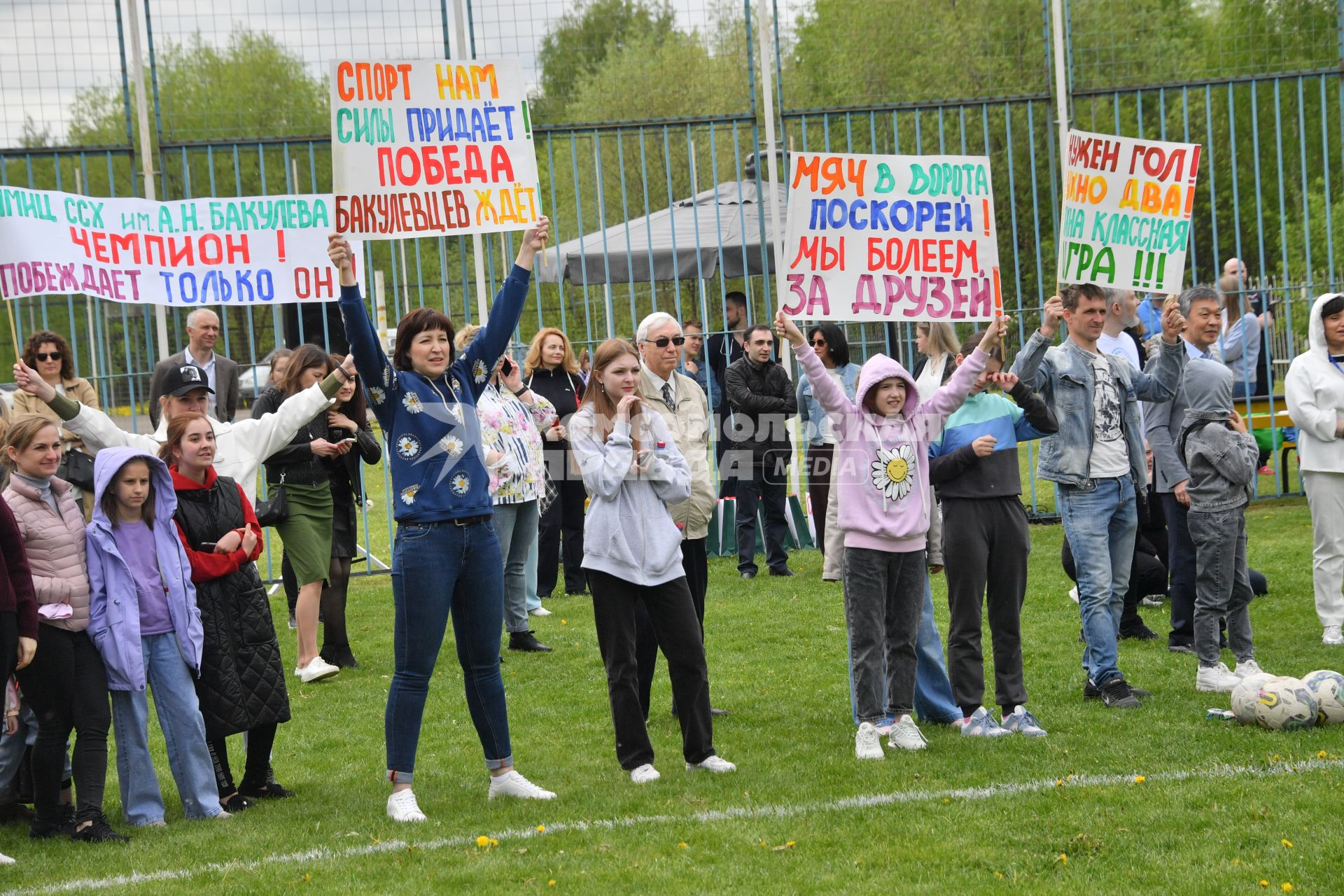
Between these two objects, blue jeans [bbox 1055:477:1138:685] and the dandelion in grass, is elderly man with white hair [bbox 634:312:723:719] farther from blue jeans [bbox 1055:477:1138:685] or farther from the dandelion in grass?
blue jeans [bbox 1055:477:1138:685]

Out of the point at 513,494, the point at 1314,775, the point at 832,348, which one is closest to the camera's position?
the point at 1314,775

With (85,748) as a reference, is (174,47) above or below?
above

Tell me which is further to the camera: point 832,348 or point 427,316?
point 832,348

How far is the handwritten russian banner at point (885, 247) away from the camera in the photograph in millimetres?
7449

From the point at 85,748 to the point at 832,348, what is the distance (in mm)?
6622

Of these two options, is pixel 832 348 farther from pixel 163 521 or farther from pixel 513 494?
pixel 163 521

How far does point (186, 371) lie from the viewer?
687 cm

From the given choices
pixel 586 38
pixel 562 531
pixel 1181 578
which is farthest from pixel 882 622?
pixel 586 38

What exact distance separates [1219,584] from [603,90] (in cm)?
763

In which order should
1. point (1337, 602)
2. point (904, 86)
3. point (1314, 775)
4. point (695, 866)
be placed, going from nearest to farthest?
point (695, 866), point (1314, 775), point (1337, 602), point (904, 86)

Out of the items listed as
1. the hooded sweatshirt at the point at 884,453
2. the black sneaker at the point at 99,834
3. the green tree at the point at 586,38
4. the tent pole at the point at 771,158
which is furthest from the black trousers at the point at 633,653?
the green tree at the point at 586,38

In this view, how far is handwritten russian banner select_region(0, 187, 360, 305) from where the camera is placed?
32.8 ft

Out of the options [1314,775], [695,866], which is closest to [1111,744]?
[1314,775]

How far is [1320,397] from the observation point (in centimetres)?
837
